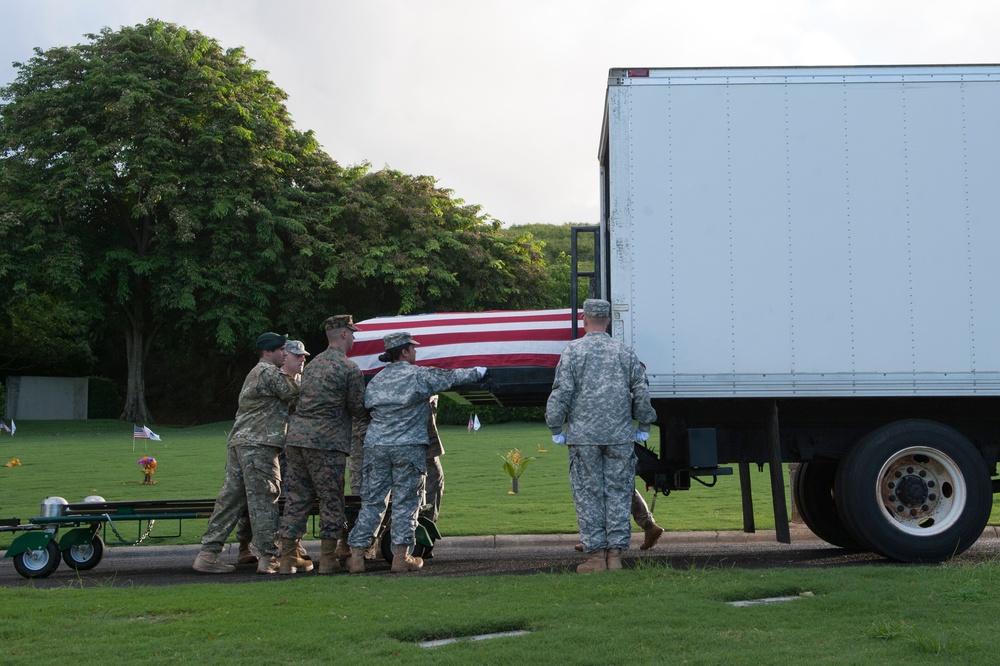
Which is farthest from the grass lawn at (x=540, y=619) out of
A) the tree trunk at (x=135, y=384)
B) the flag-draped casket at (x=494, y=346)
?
the tree trunk at (x=135, y=384)

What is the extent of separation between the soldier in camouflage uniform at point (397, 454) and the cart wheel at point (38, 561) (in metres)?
2.44

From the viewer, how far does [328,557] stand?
8398 millimetres

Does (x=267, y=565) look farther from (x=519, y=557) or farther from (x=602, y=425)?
(x=602, y=425)

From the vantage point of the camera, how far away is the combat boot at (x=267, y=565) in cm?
844

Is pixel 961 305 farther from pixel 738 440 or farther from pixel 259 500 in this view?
pixel 259 500

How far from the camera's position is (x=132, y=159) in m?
35.6

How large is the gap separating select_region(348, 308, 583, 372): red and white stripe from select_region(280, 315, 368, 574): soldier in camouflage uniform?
2.80ft

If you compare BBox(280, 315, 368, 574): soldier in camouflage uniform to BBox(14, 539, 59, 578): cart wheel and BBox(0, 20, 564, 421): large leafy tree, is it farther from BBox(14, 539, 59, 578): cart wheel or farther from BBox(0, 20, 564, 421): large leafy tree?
BBox(0, 20, 564, 421): large leafy tree

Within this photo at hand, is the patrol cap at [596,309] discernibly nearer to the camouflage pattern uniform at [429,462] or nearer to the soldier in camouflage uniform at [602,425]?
the soldier in camouflage uniform at [602,425]

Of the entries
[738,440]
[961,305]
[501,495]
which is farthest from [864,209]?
[501,495]

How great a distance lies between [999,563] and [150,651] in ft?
19.1

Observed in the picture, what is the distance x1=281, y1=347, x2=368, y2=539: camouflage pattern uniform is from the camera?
27.7 ft

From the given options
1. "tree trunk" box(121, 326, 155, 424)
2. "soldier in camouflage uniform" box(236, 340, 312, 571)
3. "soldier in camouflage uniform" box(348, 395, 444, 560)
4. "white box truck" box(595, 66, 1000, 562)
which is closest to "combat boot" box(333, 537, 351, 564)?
"soldier in camouflage uniform" box(348, 395, 444, 560)

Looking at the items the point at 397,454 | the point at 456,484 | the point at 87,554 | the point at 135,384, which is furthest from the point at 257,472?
the point at 135,384
